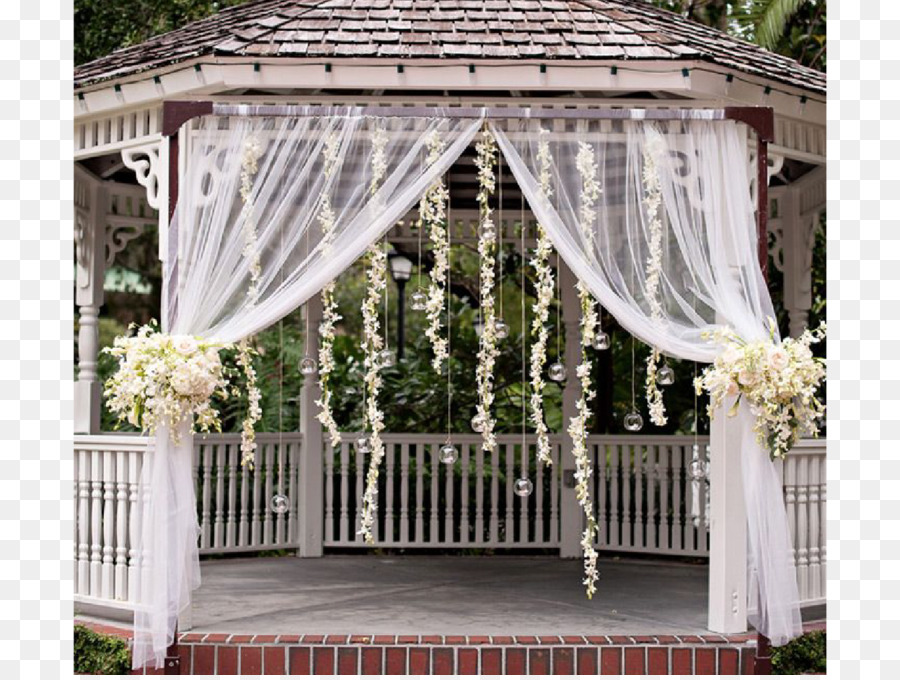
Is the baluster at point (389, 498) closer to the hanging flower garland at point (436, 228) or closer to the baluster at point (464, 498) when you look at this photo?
the baluster at point (464, 498)

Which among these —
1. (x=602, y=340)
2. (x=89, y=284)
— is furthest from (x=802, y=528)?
(x=89, y=284)

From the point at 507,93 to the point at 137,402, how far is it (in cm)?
276

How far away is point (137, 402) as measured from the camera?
5.90 m

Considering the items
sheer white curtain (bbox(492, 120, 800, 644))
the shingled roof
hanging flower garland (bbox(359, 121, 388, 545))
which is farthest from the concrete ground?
the shingled roof

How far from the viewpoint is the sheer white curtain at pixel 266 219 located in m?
6.00

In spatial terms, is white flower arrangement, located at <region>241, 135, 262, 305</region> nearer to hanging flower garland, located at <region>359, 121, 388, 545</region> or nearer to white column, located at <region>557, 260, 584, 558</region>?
hanging flower garland, located at <region>359, 121, 388, 545</region>

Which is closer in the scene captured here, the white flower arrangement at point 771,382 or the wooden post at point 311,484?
the white flower arrangement at point 771,382

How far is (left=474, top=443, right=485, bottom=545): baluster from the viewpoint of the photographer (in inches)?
375

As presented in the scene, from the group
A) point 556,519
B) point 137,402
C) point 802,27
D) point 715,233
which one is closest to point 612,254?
point 715,233

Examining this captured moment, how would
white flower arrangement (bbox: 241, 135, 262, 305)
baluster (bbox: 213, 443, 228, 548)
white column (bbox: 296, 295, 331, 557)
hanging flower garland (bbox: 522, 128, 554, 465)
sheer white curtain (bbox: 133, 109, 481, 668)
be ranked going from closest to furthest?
1. sheer white curtain (bbox: 133, 109, 481, 668)
2. white flower arrangement (bbox: 241, 135, 262, 305)
3. hanging flower garland (bbox: 522, 128, 554, 465)
4. baluster (bbox: 213, 443, 228, 548)
5. white column (bbox: 296, 295, 331, 557)

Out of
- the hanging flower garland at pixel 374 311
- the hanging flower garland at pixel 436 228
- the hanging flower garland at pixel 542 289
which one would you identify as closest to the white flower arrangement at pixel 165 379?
the hanging flower garland at pixel 374 311

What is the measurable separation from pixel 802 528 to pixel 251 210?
3.43 meters

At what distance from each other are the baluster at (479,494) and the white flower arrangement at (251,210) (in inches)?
149

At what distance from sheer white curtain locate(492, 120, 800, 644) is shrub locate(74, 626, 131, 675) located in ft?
9.92
